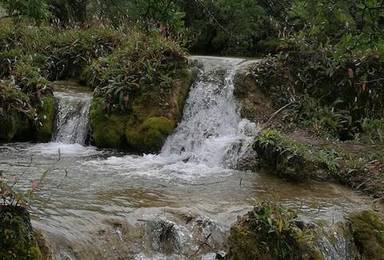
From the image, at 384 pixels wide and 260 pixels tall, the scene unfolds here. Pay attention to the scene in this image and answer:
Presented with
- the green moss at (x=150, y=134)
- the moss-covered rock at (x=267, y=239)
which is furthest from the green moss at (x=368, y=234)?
the green moss at (x=150, y=134)

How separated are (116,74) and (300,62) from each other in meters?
3.79

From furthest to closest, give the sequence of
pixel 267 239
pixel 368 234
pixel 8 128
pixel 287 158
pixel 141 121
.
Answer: pixel 8 128, pixel 141 121, pixel 287 158, pixel 368 234, pixel 267 239

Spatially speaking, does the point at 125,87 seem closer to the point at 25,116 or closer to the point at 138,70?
the point at 138,70

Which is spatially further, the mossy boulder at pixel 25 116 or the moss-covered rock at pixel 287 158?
the mossy boulder at pixel 25 116

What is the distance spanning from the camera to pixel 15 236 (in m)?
4.56

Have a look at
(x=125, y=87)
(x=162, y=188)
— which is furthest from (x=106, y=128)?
(x=162, y=188)

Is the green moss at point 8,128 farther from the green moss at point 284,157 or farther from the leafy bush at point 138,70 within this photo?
the green moss at point 284,157

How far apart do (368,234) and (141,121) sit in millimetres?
5722

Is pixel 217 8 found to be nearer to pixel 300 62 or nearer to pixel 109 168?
pixel 300 62

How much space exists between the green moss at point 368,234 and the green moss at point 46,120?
6.92 meters

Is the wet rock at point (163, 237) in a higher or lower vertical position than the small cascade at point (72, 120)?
lower

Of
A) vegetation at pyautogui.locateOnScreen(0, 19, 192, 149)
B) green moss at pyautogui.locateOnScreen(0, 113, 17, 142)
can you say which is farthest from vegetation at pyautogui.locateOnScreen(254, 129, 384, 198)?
green moss at pyautogui.locateOnScreen(0, 113, 17, 142)

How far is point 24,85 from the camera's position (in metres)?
12.2

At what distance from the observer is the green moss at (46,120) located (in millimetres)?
11752
